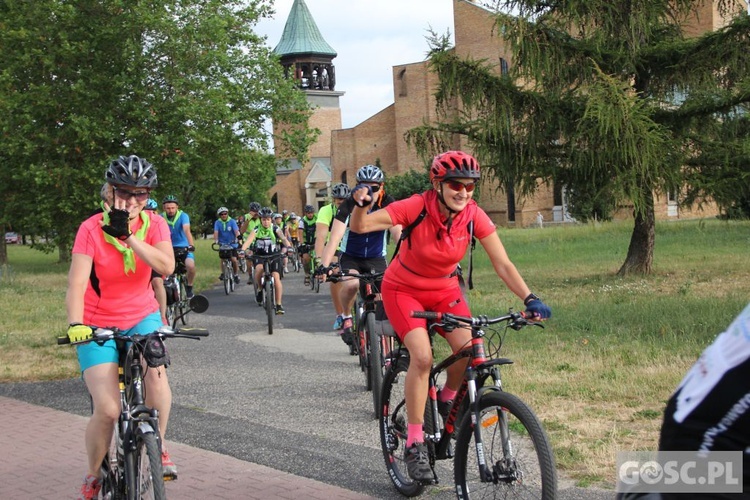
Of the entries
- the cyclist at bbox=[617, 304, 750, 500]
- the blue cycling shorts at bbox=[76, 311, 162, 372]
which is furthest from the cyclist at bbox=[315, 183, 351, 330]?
the cyclist at bbox=[617, 304, 750, 500]

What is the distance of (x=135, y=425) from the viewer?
14.8 ft

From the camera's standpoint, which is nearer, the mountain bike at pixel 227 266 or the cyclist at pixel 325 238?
the cyclist at pixel 325 238

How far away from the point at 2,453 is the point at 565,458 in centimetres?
412

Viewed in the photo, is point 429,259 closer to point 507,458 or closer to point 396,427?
point 396,427

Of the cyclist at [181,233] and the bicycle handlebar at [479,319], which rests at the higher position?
the cyclist at [181,233]

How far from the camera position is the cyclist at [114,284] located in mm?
4801

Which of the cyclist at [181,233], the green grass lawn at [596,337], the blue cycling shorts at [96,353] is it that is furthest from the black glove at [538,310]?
the cyclist at [181,233]

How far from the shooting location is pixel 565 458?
6.25 meters

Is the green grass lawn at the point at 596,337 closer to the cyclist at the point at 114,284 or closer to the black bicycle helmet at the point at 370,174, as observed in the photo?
the black bicycle helmet at the point at 370,174

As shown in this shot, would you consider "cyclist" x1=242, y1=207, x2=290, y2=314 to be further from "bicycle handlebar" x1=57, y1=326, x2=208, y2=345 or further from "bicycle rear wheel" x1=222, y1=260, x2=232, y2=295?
"bicycle handlebar" x1=57, y1=326, x2=208, y2=345

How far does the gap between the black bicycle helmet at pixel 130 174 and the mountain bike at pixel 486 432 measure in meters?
1.54

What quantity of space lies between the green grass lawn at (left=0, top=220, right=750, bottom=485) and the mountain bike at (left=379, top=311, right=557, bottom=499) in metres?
1.10

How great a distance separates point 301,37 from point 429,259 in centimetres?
9086

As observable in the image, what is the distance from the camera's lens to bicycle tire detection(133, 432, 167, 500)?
4.29 metres
